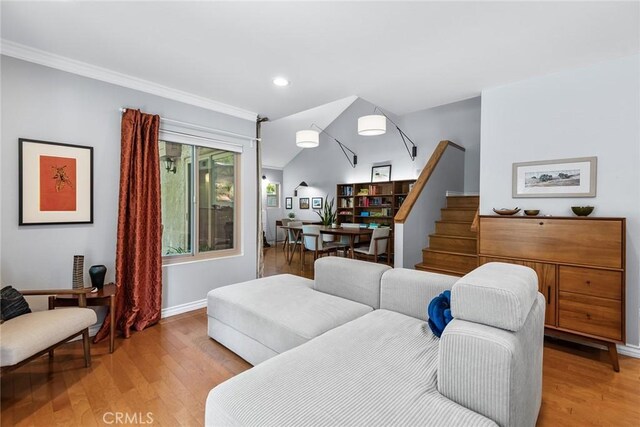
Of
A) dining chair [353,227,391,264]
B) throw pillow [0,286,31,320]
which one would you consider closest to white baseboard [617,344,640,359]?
dining chair [353,227,391,264]

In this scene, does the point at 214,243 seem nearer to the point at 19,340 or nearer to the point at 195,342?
the point at 195,342

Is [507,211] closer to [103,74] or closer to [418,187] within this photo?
[418,187]

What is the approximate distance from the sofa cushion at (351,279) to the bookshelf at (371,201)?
14.2 feet

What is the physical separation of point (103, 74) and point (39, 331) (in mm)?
2108

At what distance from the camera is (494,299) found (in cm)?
115

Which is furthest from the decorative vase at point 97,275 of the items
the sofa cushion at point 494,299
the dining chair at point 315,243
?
the dining chair at point 315,243

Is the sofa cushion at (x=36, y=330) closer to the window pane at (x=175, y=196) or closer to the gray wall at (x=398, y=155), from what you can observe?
the window pane at (x=175, y=196)

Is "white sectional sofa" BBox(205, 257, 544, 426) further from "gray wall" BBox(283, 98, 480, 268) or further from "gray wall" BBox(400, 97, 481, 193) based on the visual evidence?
"gray wall" BBox(400, 97, 481, 193)

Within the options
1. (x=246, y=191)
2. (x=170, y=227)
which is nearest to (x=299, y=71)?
(x=246, y=191)

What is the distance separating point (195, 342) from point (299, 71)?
247 cm

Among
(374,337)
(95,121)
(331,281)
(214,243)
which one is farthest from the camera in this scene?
(214,243)

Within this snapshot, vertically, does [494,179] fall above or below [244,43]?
below

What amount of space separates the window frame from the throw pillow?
45.0 inches

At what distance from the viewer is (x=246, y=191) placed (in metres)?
3.77
